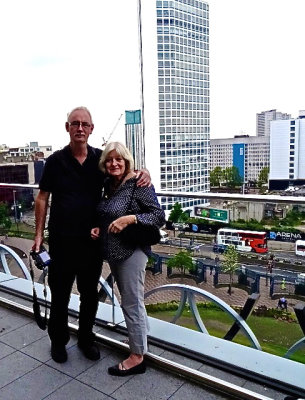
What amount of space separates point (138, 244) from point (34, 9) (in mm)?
3569

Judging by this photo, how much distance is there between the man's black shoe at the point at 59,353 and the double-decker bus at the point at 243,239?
1.05m

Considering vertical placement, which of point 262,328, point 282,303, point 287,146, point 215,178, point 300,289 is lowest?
point 215,178

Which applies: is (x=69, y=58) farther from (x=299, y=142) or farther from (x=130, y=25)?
(x=299, y=142)

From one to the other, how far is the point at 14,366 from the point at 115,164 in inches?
48.7

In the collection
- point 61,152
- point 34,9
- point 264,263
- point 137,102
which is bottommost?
point 264,263

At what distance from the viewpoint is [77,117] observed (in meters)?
1.73

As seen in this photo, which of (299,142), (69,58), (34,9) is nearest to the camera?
(34,9)

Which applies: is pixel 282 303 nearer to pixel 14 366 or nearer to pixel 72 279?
pixel 72 279

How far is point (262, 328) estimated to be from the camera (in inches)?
73.7

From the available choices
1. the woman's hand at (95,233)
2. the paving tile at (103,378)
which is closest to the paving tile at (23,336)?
the paving tile at (103,378)

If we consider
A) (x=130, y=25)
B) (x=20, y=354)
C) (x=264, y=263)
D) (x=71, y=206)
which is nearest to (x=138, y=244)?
(x=71, y=206)

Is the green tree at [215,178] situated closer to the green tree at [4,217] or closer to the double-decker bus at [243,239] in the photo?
the green tree at [4,217]

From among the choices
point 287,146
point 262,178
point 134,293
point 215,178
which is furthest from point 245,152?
point 134,293

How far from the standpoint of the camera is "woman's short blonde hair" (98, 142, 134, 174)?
166 cm
